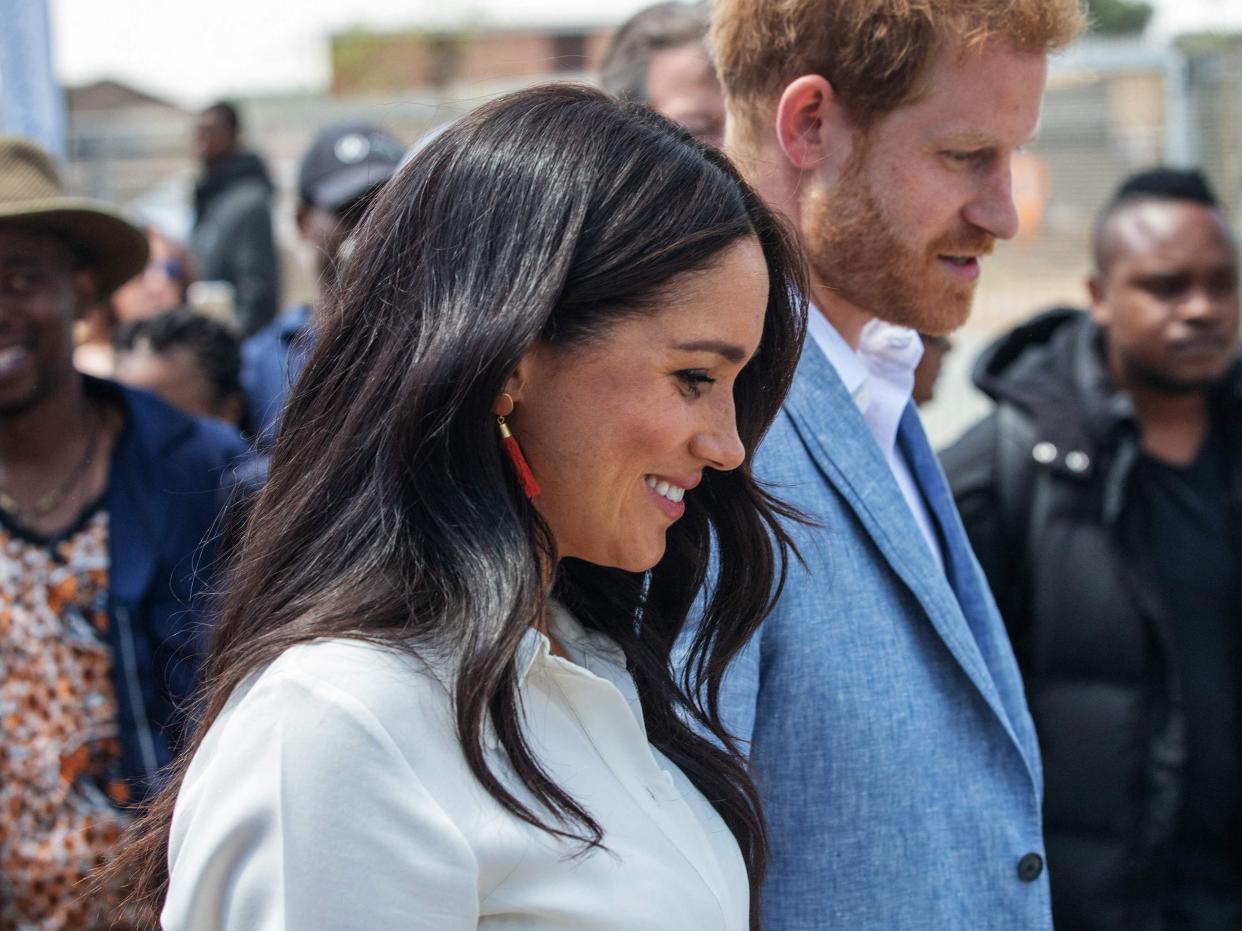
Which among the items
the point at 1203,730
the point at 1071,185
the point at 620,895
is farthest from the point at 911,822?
the point at 1071,185

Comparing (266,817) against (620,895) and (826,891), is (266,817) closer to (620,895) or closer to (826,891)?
(620,895)

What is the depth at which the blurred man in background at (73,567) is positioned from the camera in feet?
9.17

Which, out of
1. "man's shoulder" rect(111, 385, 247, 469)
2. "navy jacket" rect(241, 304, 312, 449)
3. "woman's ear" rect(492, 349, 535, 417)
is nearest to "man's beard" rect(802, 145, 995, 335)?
"woman's ear" rect(492, 349, 535, 417)

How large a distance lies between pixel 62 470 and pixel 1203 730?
2.47 meters

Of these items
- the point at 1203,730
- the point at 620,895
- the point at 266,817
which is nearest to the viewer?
the point at 266,817

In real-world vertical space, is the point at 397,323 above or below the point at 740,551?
above

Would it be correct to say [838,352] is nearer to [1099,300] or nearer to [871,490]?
[871,490]

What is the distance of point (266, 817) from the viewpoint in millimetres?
1241

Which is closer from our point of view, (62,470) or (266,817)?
(266,817)

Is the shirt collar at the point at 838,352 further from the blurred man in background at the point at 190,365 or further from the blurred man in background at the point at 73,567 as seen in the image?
the blurred man in background at the point at 190,365

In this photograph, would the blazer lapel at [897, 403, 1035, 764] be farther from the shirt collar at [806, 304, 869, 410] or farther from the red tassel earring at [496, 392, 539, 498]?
the red tassel earring at [496, 392, 539, 498]

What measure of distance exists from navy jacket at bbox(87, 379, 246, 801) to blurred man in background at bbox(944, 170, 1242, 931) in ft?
5.17

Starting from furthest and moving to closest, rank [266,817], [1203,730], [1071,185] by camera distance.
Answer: [1071,185] < [1203,730] < [266,817]

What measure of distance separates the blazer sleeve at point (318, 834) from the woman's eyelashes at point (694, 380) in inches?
18.4
